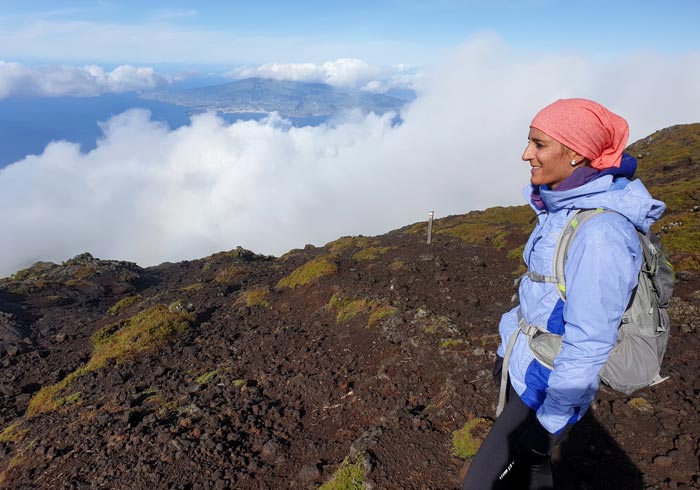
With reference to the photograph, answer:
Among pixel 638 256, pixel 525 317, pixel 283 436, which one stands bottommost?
pixel 283 436

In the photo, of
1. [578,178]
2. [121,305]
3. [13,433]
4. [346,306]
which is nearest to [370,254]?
[346,306]

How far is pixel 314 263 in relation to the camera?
699 inches

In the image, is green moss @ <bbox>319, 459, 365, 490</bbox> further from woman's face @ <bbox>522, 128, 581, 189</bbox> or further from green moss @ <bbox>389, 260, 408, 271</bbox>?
green moss @ <bbox>389, 260, 408, 271</bbox>

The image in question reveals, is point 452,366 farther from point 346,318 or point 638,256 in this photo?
point 638,256

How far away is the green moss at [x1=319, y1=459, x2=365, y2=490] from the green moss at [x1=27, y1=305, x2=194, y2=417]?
25.3 ft

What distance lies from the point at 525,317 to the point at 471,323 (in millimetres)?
7132

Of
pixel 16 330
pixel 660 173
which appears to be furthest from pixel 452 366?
pixel 660 173

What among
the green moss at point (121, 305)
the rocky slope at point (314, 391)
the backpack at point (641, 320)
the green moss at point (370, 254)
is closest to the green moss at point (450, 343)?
the rocky slope at point (314, 391)

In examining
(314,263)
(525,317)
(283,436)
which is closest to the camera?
(525,317)

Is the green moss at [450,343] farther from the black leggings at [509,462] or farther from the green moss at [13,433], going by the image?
the green moss at [13,433]

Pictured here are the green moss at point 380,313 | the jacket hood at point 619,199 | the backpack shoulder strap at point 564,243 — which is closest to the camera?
the jacket hood at point 619,199

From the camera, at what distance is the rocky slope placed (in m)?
5.47

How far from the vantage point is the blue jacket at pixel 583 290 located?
2.24 meters

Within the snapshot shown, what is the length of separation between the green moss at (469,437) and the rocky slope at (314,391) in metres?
0.08
